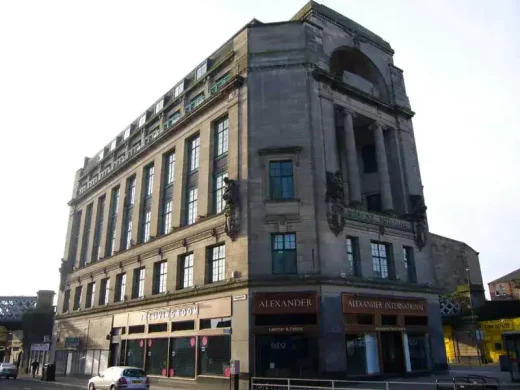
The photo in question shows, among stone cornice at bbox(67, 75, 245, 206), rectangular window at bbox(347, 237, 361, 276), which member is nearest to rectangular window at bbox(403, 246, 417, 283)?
rectangular window at bbox(347, 237, 361, 276)

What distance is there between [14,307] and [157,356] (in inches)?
1864

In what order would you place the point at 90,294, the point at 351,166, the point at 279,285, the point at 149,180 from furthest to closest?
the point at 90,294
the point at 149,180
the point at 351,166
the point at 279,285

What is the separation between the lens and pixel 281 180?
27.3m

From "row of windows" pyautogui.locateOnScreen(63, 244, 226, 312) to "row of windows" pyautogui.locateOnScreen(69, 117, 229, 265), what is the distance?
290 centimetres

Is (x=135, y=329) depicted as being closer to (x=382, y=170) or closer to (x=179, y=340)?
(x=179, y=340)

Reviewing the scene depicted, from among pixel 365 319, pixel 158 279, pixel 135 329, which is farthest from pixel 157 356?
pixel 365 319

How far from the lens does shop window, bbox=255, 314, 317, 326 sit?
78.2 feet

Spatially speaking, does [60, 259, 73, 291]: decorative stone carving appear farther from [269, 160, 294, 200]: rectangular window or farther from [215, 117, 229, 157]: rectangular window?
[269, 160, 294, 200]: rectangular window

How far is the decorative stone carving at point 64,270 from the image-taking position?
5192cm

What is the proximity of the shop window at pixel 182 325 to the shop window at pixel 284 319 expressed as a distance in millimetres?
6567

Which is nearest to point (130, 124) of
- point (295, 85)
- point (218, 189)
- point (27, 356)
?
point (218, 189)

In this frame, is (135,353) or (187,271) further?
(135,353)

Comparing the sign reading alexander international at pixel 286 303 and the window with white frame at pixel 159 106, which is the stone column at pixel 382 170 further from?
the window with white frame at pixel 159 106

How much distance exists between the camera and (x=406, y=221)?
31.9 m
